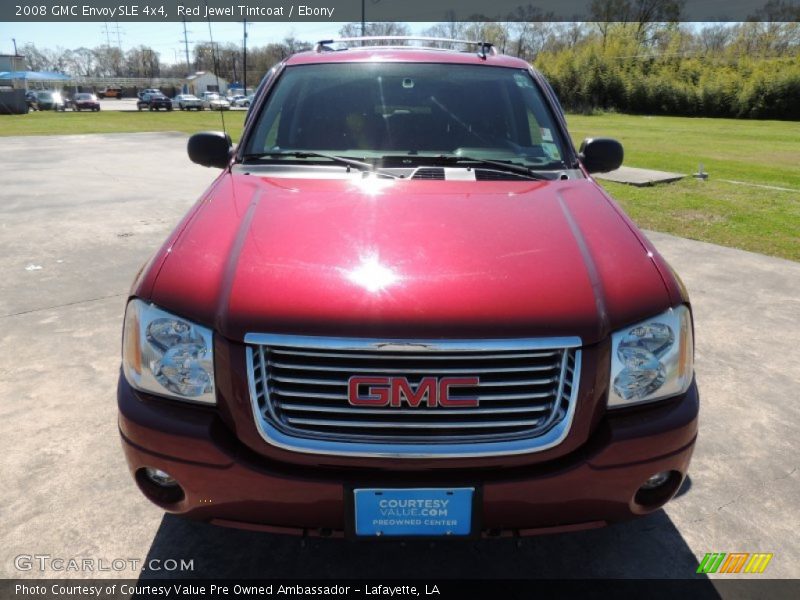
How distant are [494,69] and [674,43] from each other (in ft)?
182

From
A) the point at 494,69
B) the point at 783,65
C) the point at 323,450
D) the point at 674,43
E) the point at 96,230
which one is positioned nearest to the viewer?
the point at 323,450

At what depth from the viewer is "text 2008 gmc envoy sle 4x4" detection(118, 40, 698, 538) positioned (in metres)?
1.74

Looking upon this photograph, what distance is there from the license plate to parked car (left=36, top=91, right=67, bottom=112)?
50.5 meters

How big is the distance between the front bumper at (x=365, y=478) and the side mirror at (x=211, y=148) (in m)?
1.79

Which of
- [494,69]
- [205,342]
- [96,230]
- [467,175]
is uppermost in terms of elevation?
[494,69]

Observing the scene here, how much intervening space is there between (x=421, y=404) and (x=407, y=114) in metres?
1.84

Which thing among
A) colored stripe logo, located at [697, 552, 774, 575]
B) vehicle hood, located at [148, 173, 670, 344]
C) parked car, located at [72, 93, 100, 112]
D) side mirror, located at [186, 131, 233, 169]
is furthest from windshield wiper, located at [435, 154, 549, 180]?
parked car, located at [72, 93, 100, 112]

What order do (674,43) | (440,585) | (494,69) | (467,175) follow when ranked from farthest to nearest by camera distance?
(674,43), (494,69), (467,175), (440,585)

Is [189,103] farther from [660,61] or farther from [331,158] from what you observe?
[331,158]

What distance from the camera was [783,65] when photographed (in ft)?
127

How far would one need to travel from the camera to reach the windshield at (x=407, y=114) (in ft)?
10.0

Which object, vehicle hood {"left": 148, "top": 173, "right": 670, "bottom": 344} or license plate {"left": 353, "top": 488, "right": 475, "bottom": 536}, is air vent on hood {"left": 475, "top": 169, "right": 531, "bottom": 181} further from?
license plate {"left": 353, "top": 488, "right": 475, "bottom": 536}

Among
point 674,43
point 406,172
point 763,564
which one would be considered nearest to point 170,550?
point 406,172

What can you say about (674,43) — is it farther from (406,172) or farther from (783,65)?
(406,172)
